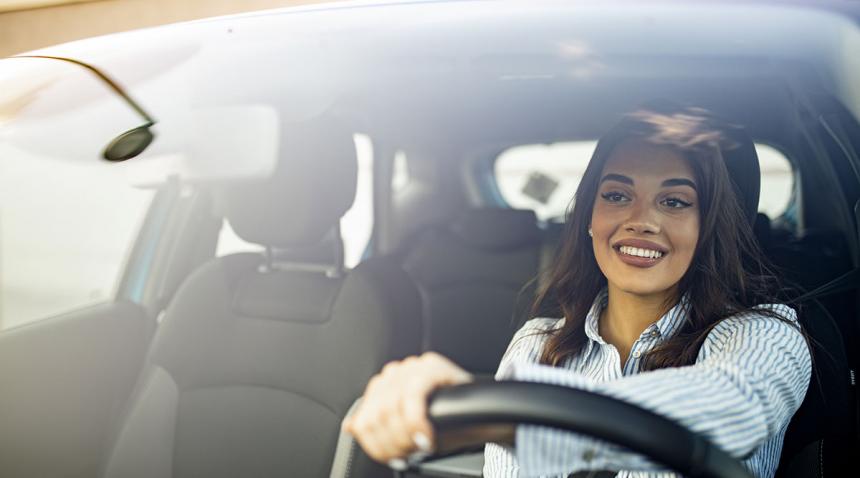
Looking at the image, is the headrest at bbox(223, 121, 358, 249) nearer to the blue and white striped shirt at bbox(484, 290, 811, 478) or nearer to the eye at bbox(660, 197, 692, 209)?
the blue and white striped shirt at bbox(484, 290, 811, 478)

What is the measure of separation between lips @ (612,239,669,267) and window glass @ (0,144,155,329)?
0.78 meters

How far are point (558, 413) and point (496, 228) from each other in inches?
55.5

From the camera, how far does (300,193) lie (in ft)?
4.46

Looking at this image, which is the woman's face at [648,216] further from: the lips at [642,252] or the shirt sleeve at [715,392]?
the shirt sleeve at [715,392]

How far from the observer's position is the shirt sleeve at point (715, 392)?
2.09 ft

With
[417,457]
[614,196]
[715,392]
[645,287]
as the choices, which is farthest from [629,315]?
[417,457]

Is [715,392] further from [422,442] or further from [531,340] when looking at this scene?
[531,340]

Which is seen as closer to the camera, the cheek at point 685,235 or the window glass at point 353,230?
the cheek at point 685,235

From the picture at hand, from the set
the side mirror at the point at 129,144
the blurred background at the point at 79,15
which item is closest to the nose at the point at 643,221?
the side mirror at the point at 129,144

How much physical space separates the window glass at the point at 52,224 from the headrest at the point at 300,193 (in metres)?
0.19

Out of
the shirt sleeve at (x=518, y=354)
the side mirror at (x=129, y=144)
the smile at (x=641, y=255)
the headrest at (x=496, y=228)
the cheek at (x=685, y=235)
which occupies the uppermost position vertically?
the side mirror at (x=129, y=144)

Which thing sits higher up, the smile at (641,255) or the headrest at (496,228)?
the smile at (641,255)

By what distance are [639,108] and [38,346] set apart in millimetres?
1030

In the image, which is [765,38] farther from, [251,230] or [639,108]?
[251,230]
